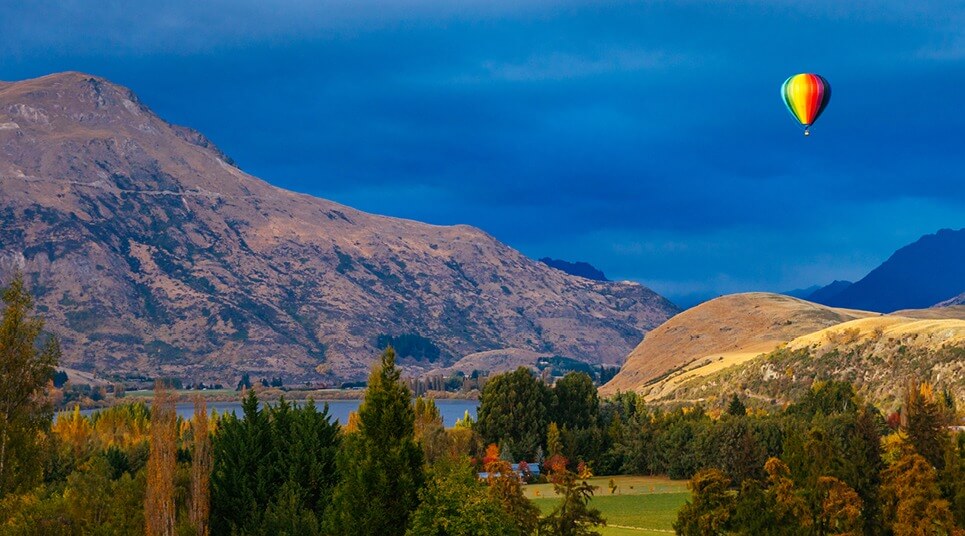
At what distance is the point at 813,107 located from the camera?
107 meters

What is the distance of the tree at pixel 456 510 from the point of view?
4109cm

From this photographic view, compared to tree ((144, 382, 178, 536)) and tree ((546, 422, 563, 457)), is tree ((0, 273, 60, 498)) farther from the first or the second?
tree ((546, 422, 563, 457))

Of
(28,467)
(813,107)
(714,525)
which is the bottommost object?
(714,525)

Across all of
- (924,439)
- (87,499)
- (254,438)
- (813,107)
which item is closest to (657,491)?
(813,107)

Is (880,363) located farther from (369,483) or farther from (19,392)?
(19,392)

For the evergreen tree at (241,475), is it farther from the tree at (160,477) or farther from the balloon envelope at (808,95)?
the balloon envelope at (808,95)

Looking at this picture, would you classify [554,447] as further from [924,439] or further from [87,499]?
[87,499]

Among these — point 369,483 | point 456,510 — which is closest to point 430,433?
point 369,483

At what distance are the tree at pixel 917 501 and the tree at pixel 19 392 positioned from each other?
35145mm

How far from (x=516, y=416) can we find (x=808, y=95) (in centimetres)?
4468

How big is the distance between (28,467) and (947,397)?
115740 mm

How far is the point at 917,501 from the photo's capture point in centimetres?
5072

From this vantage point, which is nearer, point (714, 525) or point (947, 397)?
point (714, 525)

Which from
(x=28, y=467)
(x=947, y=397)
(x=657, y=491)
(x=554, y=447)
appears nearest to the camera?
(x=28, y=467)
